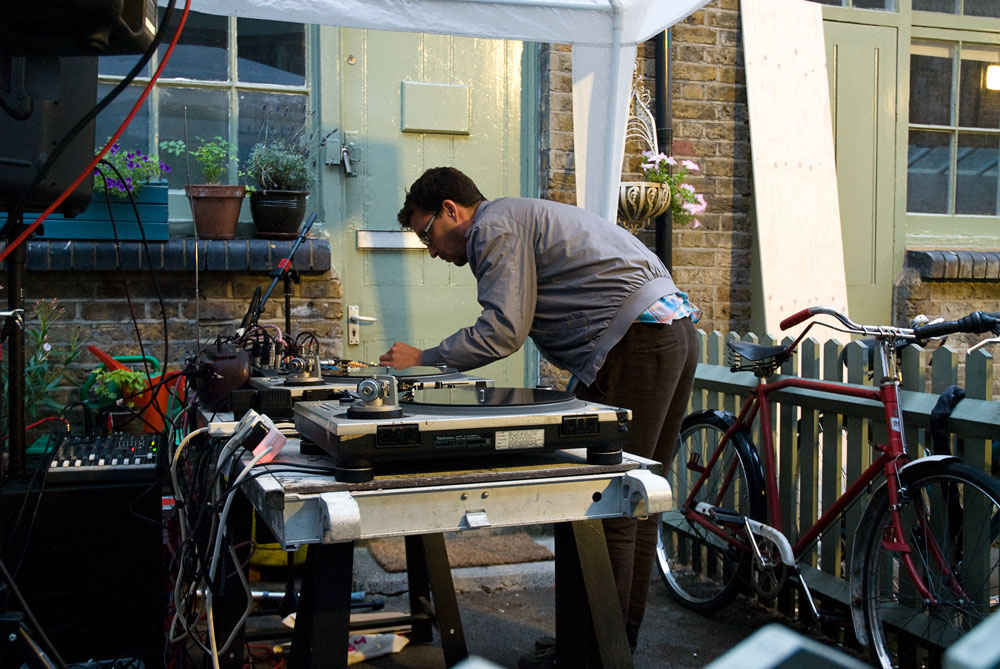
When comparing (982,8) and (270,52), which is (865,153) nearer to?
(982,8)

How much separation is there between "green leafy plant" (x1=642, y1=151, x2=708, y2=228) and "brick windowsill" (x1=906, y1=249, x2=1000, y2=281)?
4.43 ft

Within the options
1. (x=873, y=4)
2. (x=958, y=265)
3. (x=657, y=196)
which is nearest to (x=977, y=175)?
(x=958, y=265)

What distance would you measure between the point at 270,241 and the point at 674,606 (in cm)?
235

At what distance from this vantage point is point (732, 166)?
4785 millimetres

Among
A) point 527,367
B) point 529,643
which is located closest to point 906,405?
point 529,643

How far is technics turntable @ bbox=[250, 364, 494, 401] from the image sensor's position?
2.20 metres

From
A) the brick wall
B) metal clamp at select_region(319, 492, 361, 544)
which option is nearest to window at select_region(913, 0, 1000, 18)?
the brick wall

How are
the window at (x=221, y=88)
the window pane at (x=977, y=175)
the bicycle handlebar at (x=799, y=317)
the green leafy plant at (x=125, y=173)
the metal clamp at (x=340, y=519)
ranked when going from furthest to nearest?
the window pane at (x=977, y=175), the window at (x=221, y=88), the green leafy plant at (x=125, y=173), the bicycle handlebar at (x=799, y=317), the metal clamp at (x=340, y=519)

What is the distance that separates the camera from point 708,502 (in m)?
3.66

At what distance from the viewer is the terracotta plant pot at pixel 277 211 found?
4113 mm

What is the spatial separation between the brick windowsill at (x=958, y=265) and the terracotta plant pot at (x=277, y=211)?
332 cm

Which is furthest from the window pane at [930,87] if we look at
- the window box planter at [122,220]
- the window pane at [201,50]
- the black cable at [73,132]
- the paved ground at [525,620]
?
the black cable at [73,132]

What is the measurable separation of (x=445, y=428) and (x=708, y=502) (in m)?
2.33

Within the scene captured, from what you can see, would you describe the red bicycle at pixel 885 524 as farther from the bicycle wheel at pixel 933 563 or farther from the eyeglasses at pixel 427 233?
the eyeglasses at pixel 427 233
